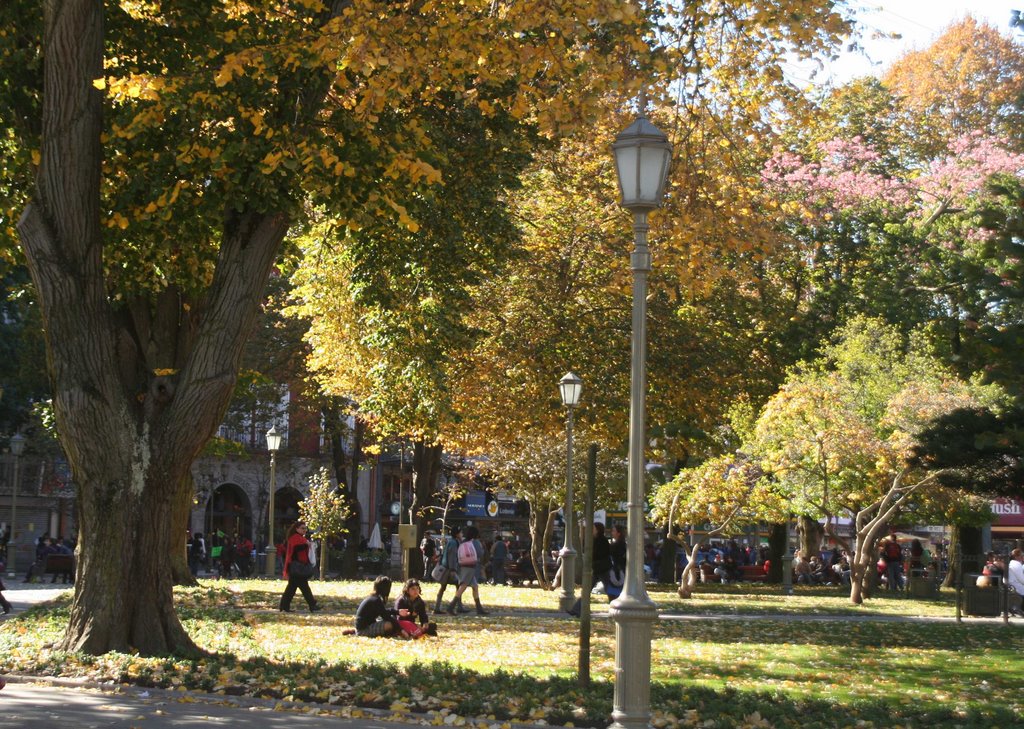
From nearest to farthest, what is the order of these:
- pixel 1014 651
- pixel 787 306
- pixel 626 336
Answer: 1. pixel 1014 651
2. pixel 626 336
3. pixel 787 306

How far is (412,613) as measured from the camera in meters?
17.8

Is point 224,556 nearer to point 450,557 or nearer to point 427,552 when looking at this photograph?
point 427,552

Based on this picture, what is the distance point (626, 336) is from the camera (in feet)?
87.9

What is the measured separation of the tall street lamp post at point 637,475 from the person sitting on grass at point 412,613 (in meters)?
8.82

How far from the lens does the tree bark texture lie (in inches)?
504

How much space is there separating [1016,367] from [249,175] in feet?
24.4

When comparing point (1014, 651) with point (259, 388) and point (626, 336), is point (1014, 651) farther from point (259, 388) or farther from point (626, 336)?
point (259, 388)

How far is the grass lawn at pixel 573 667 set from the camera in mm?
10672

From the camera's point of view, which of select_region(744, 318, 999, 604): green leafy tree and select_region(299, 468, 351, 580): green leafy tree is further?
select_region(299, 468, 351, 580): green leafy tree

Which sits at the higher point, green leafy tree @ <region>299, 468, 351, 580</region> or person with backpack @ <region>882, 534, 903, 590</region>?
green leafy tree @ <region>299, 468, 351, 580</region>

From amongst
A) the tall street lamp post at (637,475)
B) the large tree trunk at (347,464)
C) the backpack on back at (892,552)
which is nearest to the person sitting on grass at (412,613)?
the tall street lamp post at (637,475)

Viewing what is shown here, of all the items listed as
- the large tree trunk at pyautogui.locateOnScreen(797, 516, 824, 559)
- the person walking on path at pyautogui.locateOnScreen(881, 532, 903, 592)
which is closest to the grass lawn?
the person walking on path at pyautogui.locateOnScreen(881, 532, 903, 592)

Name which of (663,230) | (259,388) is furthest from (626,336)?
(259,388)

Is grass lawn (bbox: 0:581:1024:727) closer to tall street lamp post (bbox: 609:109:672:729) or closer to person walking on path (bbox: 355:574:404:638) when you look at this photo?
person walking on path (bbox: 355:574:404:638)
